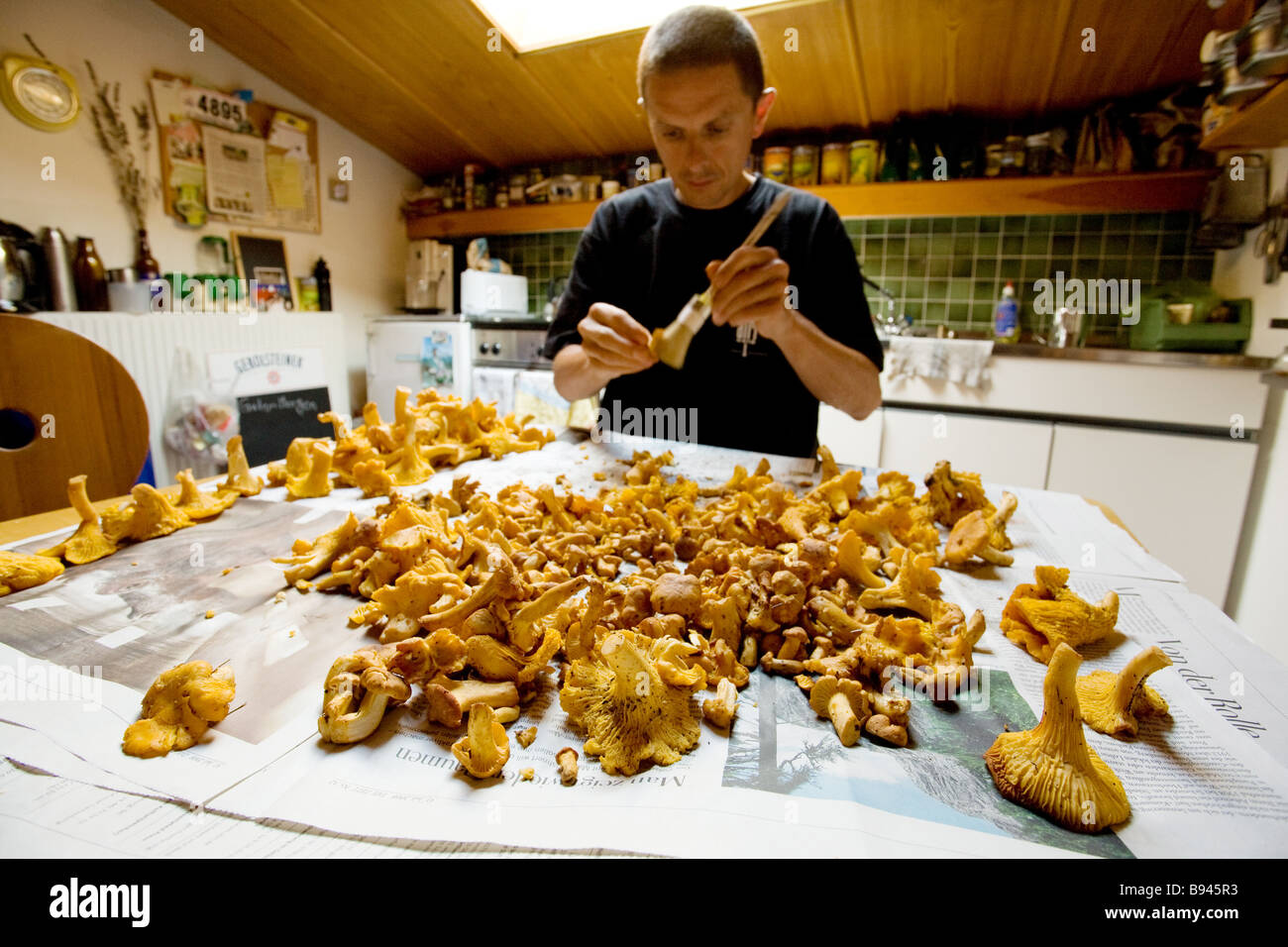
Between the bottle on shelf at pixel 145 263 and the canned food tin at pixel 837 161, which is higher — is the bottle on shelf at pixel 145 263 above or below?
below

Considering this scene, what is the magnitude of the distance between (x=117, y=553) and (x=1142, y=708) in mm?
1375

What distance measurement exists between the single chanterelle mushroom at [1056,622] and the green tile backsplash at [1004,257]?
2.75m

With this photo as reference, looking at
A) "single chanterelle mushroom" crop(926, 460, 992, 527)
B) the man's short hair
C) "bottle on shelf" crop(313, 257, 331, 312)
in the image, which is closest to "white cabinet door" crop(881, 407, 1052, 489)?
"single chanterelle mushroom" crop(926, 460, 992, 527)

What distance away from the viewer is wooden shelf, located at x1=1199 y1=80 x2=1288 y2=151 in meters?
1.57

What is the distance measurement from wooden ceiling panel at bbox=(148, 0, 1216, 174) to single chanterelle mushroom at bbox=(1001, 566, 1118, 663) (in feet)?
7.66

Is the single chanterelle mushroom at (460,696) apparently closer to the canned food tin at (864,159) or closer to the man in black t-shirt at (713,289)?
the man in black t-shirt at (713,289)

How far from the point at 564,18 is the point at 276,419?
2253mm

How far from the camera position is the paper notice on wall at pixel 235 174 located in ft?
9.84

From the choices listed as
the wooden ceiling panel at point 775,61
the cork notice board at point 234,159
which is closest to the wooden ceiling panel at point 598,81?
the wooden ceiling panel at point 775,61

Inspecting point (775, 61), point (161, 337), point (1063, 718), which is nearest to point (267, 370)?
point (161, 337)

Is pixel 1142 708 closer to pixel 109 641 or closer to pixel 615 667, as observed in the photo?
pixel 615 667

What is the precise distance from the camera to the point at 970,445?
2584mm

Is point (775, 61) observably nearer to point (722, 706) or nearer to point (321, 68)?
point (321, 68)

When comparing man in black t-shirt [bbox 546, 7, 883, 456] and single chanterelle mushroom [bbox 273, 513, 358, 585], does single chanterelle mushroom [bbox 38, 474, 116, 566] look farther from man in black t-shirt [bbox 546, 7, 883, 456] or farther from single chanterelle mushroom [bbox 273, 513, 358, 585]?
man in black t-shirt [bbox 546, 7, 883, 456]
